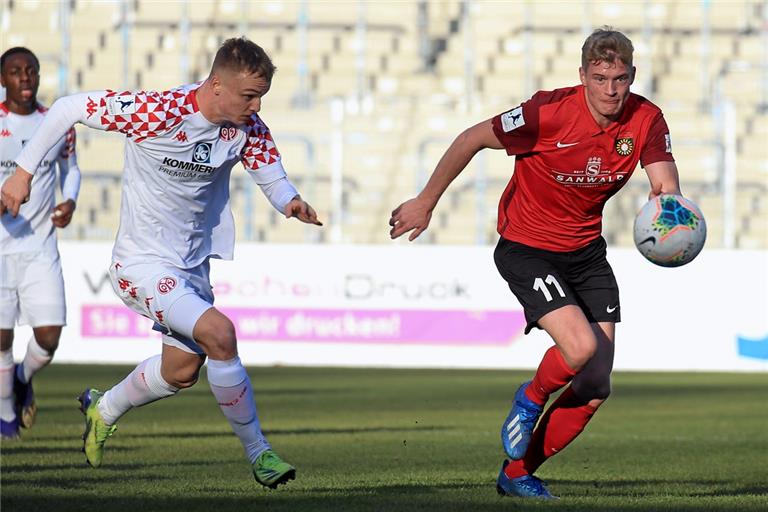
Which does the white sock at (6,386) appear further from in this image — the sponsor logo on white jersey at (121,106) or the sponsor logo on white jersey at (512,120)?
the sponsor logo on white jersey at (512,120)

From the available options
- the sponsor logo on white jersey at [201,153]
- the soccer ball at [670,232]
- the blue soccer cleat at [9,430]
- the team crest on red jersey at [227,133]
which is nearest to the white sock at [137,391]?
the sponsor logo on white jersey at [201,153]

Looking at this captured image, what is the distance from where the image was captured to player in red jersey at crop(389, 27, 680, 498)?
23.4 feet

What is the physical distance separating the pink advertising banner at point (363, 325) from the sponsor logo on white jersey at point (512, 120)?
40.5ft

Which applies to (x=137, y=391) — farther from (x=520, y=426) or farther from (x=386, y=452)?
(x=386, y=452)

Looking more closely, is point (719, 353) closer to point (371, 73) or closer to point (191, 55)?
point (371, 73)

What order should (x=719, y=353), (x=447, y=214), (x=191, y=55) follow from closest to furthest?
(x=719, y=353), (x=447, y=214), (x=191, y=55)

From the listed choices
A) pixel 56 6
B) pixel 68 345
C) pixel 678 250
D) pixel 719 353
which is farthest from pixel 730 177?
pixel 678 250

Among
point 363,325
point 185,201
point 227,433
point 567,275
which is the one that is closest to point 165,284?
point 185,201

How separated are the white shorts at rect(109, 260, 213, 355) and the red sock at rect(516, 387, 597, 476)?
5.68 ft

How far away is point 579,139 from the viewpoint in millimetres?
7215

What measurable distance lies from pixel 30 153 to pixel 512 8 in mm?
20682

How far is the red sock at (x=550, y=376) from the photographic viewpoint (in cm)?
721

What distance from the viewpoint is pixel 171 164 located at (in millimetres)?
7328

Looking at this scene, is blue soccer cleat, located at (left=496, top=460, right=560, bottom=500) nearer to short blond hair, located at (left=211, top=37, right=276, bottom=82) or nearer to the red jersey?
the red jersey
